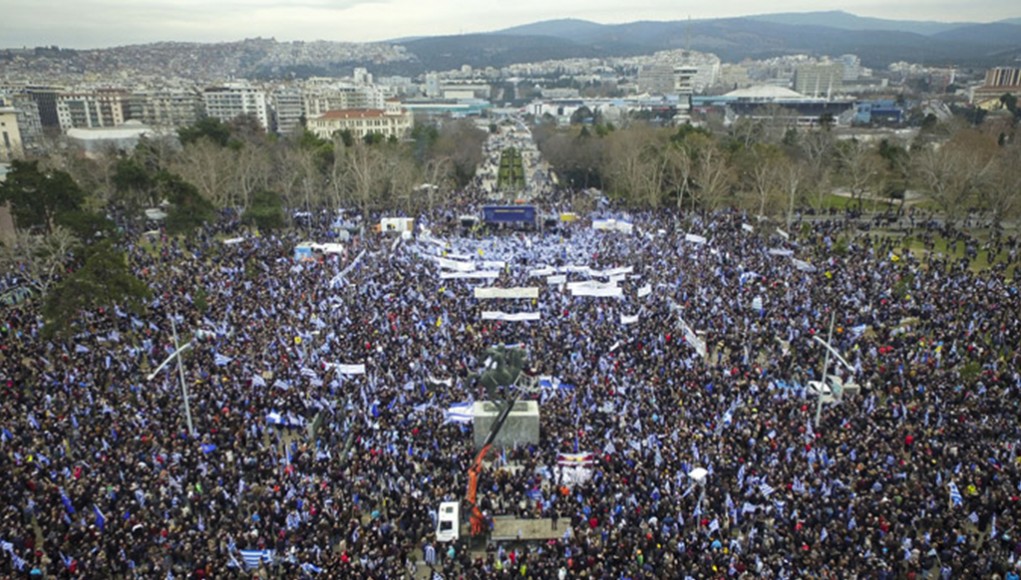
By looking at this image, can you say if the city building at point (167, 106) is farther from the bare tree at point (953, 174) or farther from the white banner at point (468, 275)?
the bare tree at point (953, 174)

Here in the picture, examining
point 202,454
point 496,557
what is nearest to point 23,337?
point 202,454

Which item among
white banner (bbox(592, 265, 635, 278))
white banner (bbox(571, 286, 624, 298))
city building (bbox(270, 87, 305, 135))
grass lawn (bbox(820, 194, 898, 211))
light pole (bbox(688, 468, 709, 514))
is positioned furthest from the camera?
city building (bbox(270, 87, 305, 135))

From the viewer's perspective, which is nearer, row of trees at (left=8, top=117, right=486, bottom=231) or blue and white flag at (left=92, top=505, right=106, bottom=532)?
blue and white flag at (left=92, top=505, right=106, bottom=532)

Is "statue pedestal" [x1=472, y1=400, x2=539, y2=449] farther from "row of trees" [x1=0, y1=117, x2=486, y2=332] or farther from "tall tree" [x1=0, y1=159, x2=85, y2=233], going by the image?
"tall tree" [x1=0, y1=159, x2=85, y2=233]

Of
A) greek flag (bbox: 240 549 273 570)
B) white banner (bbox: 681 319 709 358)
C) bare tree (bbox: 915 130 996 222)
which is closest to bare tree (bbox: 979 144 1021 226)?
bare tree (bbox: 915 130 996 222)

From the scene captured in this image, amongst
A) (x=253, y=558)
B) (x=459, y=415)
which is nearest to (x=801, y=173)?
(x=459, y=415)

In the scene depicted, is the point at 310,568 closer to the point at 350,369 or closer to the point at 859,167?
the point at 350,369

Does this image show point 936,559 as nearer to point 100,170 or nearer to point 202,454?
point 202,454
